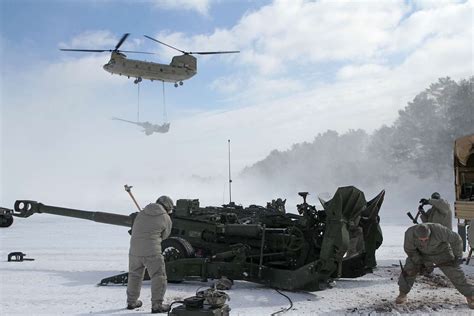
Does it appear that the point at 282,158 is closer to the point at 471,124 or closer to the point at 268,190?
the point at 268,190

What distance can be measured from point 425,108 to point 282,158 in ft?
108

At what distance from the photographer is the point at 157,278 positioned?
6.73 m

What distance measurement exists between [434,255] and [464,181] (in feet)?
22.7

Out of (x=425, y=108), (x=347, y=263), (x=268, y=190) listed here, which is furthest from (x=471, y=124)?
(x=347, y=263)

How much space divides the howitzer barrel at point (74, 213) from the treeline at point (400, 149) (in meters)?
35.6

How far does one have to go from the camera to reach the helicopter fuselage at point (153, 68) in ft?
103

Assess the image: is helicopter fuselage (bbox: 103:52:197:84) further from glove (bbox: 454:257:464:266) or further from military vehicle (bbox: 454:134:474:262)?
glove (bbox: 454:257:464:266)

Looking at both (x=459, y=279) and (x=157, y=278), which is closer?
(x=157, y=278)

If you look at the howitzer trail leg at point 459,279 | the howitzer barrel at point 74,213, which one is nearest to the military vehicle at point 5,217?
the howitzer barrel at point 74,213

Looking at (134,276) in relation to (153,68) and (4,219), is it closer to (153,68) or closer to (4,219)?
(4,219)

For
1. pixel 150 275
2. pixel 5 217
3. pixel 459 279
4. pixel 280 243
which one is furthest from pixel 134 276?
pixel 5 217

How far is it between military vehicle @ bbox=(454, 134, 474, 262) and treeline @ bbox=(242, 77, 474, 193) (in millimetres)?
28606

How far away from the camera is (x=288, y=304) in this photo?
7.29 metres

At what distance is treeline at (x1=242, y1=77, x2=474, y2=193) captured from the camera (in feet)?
140
